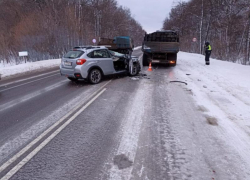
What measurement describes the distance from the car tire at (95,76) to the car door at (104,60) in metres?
0.27

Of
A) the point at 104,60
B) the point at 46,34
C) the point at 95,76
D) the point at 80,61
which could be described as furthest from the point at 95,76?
the point at 46,34

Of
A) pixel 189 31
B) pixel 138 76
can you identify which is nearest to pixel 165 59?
pixel 138 76

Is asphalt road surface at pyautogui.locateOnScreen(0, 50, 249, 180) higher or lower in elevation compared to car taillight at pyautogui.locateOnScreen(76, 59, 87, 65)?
lower

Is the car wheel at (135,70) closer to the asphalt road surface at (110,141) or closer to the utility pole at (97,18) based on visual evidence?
the asphalt road surface at (110,141)

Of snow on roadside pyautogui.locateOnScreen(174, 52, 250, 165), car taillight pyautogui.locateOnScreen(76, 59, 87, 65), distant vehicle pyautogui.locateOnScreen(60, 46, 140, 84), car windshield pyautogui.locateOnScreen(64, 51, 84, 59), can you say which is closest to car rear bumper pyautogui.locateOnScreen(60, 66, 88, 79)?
distant vehicle pyautogui.locateOnScreen(60, 46, 140, 84)

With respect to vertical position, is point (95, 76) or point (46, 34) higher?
point (46, 34)

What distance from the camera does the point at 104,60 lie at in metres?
9.01

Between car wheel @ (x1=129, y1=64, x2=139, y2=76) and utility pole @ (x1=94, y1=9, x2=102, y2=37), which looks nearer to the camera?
car wheel @ (x1=129, y1=64, x2=139, y2=76)

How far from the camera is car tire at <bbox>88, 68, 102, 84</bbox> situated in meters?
8.59

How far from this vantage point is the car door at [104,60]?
881cm

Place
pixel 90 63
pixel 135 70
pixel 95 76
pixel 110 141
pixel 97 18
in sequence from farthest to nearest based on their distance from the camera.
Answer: pixel 97 18 < pixel 135 70 < pixel 95 76 < pixel 90 63 < pixel 110 141

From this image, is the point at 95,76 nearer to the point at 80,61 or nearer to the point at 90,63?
the point at 90,63

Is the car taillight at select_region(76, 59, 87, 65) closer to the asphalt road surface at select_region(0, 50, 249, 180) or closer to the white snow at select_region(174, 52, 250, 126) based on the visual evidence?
the asphalt road surface at select_region(0, 50, 249, 180)

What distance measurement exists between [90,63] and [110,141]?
533 centimetres
